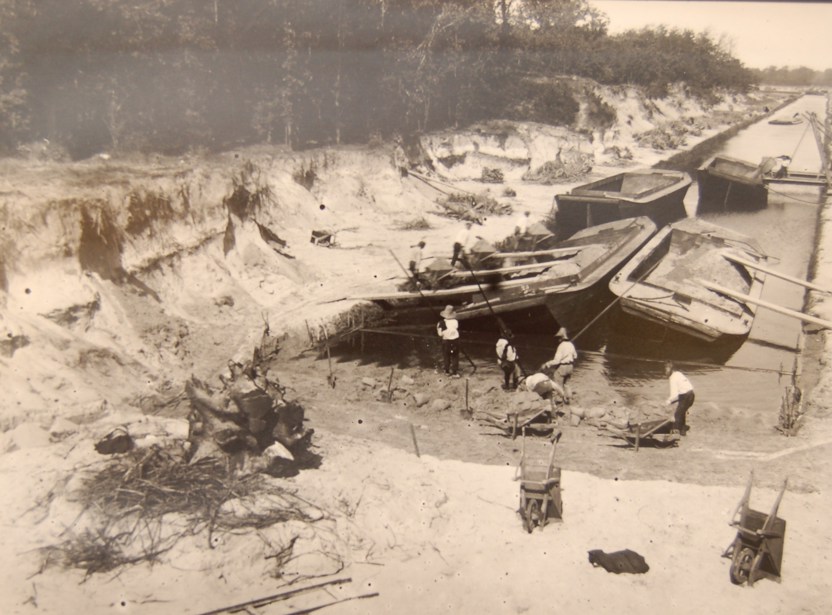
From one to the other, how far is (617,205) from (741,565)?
1135 cm

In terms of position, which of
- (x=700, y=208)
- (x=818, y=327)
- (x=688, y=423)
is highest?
(x=700, y=208)

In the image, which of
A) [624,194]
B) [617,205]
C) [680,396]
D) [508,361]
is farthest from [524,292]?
[624,194]

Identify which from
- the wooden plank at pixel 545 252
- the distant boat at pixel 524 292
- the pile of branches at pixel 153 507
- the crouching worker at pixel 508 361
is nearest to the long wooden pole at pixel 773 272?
the distant boat at pixel 524 292

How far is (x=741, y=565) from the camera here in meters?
5.95

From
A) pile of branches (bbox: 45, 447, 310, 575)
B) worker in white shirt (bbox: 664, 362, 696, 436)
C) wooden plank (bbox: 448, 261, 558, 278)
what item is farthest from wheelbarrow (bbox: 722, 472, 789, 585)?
wooden plank (bbox: 448, 261, 558, 278)

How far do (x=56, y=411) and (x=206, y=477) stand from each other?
6.90 ft

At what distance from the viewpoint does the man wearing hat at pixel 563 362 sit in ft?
32.6

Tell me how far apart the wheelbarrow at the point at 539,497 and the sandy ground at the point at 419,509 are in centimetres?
14

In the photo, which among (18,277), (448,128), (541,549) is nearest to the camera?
(541,549)

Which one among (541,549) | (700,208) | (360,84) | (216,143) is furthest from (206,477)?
(700,208)

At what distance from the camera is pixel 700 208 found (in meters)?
19.6

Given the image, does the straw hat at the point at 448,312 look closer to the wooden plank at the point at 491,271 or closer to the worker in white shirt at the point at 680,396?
the wooden plank at the point at 491,271

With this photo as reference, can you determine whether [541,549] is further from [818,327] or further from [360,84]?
[360,84]

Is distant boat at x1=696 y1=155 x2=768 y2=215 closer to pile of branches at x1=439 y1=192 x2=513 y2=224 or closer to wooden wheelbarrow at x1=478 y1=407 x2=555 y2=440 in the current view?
pile of branches at x1=439 y1=192 x2=513 y2=224
